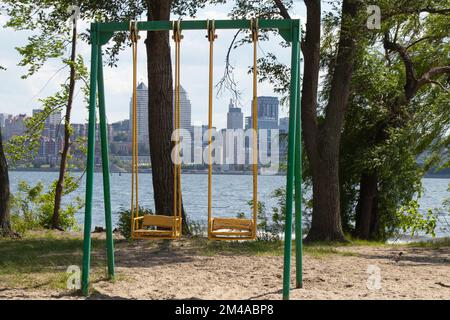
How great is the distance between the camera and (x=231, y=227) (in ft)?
21.7

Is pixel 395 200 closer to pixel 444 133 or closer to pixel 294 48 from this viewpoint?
pixel 444 133

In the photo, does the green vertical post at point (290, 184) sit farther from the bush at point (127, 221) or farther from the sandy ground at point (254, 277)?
the bush at point (127, 221)

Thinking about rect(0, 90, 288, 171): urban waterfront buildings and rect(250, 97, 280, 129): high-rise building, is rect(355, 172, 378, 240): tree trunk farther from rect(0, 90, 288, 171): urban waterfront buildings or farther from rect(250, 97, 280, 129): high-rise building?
rect(250, 97, 280, 129): high-rise building

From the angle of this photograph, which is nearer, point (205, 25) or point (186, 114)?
point (205, 25)

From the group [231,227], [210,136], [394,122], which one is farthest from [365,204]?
[210,136]

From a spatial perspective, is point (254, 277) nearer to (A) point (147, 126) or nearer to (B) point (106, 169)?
(B) point (106, 169)

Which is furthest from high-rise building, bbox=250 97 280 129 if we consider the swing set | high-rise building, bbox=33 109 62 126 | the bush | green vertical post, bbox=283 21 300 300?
green vertical post, bbox=283 21 300 300

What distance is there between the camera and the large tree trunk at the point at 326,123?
1209 cm

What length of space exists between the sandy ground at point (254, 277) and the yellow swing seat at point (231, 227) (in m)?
0.52

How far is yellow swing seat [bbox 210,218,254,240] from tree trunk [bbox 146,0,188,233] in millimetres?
4446

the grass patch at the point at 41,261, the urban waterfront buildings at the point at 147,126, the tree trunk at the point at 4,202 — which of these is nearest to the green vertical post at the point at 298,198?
the urban waterfront buildings at the point at 147,126

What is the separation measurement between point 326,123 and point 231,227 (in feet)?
20.0

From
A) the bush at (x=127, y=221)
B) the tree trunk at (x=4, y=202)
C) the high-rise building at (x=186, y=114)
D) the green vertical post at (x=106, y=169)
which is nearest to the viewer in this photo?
the green vertical post at (x=106, y=169)
